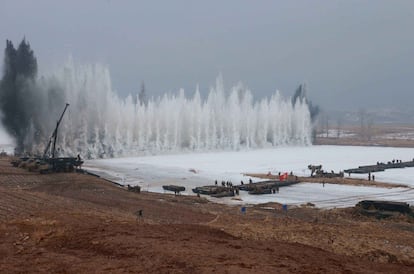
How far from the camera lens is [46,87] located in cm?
9225

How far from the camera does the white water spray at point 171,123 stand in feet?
313

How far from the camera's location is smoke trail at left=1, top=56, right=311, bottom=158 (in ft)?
302

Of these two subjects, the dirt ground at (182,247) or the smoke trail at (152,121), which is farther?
the smoke trail at (152,121)

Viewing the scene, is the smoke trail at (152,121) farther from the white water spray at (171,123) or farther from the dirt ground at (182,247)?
the dirt ground at (182,247)

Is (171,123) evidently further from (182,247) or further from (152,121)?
(182,247)

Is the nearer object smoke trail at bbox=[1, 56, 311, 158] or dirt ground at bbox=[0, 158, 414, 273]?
dirt ground at bbox=[0, 158, 414, 273]


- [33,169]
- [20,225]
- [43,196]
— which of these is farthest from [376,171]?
[20,225]

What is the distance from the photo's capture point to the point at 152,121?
110250mm

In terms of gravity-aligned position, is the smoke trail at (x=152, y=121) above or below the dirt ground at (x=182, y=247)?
above

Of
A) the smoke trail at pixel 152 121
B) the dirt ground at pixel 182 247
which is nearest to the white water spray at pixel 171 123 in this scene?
the smoke trail at pixel 152 121

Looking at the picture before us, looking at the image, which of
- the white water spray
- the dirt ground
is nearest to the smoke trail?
the white water spray

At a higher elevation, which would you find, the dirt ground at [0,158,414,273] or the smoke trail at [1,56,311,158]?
the smoke trail at [1,56,311,158]

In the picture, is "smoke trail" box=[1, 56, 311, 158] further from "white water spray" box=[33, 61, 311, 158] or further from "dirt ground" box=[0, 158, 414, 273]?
"dirt ground" box=[0, 158, 414, 273]

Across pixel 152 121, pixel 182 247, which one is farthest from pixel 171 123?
pixel 182 247
